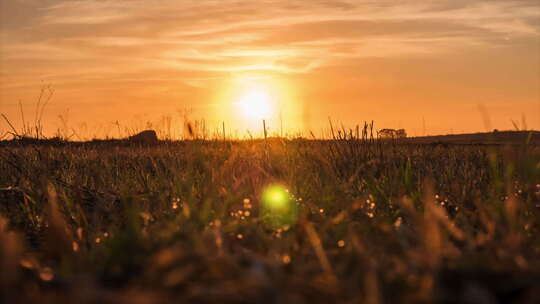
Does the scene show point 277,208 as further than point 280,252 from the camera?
Yes

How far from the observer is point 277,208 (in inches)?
113

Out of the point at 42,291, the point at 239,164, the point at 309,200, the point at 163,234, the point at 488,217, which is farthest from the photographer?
the point at 239,164

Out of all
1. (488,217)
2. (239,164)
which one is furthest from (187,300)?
(239,164)

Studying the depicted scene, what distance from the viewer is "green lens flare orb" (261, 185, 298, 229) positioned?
8.58 ft

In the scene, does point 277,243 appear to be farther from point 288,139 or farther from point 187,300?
point 288,139

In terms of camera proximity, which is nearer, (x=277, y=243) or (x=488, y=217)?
(x=277, y=243)

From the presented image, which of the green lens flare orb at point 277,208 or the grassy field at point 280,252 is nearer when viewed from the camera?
the grassy field at point 280,252

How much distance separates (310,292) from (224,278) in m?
0.24

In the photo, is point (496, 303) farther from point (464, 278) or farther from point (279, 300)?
point (279, 300)

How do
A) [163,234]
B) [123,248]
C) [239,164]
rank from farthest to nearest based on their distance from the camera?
[239,164] < [163,234] < [123,248]

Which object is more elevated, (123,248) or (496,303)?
(123,248)

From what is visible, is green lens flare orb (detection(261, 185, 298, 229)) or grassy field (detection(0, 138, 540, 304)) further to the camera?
green lens flare orb (detection(261, 185, 298, 229))

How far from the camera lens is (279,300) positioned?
1.15 metres

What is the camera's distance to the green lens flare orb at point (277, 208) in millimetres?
2614
